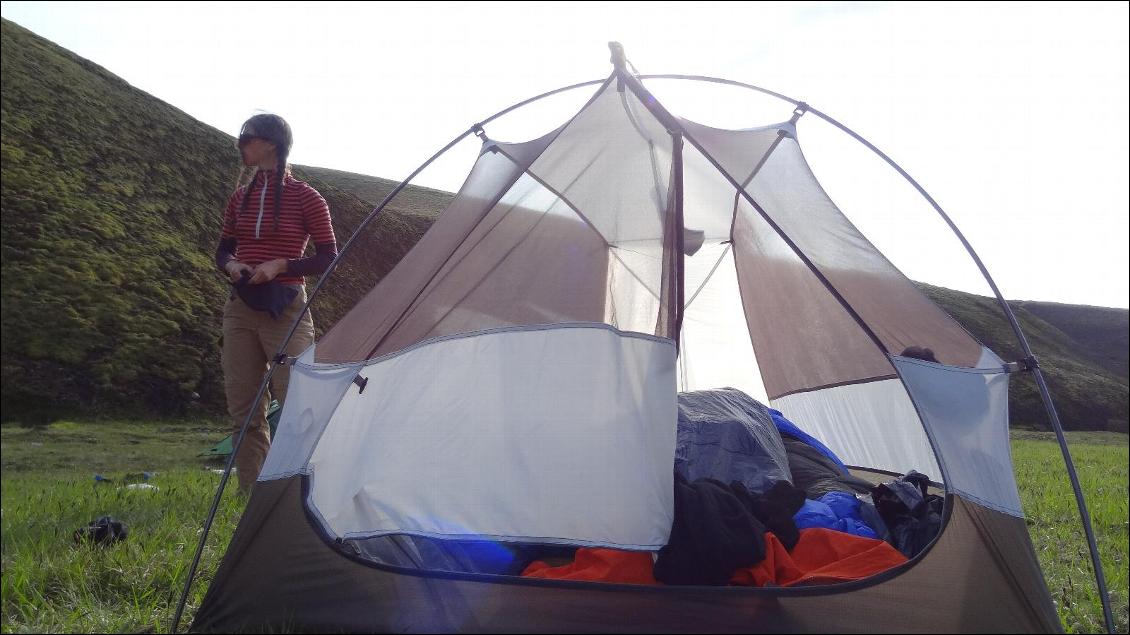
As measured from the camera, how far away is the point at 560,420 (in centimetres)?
286

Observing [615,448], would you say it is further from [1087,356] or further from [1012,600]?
[1087,356]

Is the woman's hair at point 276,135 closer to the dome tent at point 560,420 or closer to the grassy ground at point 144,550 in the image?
the dome tent at point 560,420

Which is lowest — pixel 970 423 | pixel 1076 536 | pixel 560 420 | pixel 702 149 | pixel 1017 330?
pixel 1076 536

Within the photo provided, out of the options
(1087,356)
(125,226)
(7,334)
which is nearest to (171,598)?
(7,334)

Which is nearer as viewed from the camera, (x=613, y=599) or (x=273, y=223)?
(x=613, y=599)

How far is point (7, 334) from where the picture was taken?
15.0m

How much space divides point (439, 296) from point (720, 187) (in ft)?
5.98

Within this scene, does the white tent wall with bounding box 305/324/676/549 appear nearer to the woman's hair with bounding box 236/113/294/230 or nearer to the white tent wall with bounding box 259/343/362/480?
the white tent wall with bounding box 259/343/362/480

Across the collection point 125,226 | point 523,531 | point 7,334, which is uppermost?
point 523,531

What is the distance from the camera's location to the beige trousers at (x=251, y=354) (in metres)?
3.88

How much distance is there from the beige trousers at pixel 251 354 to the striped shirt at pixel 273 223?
22 cm

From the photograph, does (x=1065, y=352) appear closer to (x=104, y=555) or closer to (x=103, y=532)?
(x=103, y=532)

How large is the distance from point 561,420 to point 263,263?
6.20ft

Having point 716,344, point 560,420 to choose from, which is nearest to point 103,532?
point 560,420
